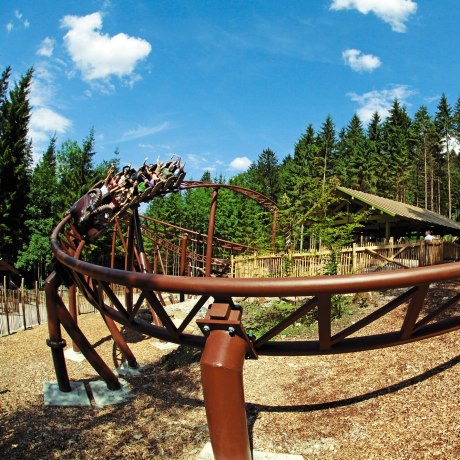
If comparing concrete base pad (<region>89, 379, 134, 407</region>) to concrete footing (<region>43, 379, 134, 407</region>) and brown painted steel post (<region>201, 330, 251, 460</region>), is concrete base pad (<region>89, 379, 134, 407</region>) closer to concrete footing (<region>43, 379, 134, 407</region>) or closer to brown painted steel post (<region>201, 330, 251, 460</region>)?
concrete footing (<region>43, 379, 134, 407</region>)

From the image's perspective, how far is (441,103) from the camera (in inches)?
1918

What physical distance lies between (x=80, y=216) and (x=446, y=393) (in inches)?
266

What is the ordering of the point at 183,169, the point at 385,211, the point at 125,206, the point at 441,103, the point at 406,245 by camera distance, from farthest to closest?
1. the point at 441,103
2. the point at 385,211
3. the point at 406,245
4. the point at 183,169
5. the point at 125,206

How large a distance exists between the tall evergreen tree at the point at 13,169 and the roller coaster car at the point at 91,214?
25.3 metres

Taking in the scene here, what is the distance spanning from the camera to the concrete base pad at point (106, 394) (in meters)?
6.57

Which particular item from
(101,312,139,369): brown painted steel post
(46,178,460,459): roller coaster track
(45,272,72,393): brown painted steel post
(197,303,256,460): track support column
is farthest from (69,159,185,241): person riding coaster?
(197,303,256,460): track support column

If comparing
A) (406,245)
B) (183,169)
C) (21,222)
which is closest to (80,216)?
(183,169)

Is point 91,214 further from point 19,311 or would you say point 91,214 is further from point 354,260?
point 19,311

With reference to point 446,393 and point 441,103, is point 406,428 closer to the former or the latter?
point 446,393

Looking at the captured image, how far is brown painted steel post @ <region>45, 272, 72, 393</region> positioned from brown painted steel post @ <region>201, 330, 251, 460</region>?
15.1ft

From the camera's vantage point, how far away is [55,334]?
22.1 ft

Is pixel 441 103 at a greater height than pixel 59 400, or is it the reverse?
pixel 441 103

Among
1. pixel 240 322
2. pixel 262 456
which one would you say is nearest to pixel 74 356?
pixel 262 456

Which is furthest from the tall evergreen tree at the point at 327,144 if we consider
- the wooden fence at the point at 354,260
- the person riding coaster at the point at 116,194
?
the person riding coaster at the point at 116,194
